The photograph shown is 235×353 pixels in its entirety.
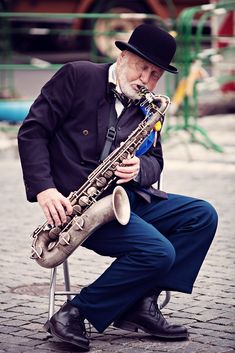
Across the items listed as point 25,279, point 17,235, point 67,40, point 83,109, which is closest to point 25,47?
point 67,40

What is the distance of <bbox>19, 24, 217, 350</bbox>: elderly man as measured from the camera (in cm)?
496

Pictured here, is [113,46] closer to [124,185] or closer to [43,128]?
[124,185]

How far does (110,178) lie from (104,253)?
0.36m

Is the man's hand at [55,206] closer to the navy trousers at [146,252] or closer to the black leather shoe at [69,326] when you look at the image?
the navy trousers at [146,252]

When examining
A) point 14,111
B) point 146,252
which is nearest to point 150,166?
point 146,252

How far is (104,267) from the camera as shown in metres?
6.96

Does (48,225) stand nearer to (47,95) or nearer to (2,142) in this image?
(47,95)

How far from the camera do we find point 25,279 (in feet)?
21.7

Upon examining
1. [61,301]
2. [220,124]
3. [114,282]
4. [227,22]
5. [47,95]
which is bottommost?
[220,124]

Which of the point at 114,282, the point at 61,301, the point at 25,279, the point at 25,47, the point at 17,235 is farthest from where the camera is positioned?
the point at 25,47

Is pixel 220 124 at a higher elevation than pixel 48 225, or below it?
below

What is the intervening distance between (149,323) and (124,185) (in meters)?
0.68

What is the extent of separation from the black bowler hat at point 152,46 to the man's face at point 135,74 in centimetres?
4

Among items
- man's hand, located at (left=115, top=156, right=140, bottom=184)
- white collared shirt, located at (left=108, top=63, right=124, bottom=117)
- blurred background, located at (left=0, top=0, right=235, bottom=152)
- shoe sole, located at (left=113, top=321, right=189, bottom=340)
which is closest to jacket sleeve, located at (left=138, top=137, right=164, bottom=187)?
man's hand, located at (left=115, top=156, right=140, bottom=184)
